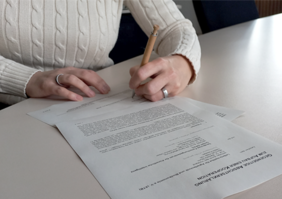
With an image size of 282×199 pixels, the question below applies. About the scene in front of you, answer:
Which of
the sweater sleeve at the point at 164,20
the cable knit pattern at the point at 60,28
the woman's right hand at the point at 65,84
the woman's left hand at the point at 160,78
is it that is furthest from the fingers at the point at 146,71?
the cable knit pattern at the point at 60,28

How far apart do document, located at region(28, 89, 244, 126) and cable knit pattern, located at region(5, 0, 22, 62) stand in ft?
1.04

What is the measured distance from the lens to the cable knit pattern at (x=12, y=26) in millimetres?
742

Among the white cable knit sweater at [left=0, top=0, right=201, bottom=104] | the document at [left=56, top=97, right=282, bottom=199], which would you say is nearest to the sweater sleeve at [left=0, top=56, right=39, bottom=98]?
the white cable knit sweater at [left=0, top=0, right=201, bottom=104]

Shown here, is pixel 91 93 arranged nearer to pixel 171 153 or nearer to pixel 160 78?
pixel 160 78

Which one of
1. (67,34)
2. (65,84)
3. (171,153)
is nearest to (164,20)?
(67,34)

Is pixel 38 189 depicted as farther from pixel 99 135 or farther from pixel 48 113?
pixel 48 113

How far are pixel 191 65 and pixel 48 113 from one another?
0.38 metres

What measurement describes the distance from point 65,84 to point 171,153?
0.37 metres

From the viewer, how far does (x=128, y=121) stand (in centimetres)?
50

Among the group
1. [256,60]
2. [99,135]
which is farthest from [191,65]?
[99,135]

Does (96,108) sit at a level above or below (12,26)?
below

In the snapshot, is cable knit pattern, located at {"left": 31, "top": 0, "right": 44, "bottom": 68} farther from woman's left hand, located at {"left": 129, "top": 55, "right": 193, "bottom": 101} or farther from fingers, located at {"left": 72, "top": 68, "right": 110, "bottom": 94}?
woman's left hand, located at {"left": 129, "top": 55, "right": 193, "bottom": 101}

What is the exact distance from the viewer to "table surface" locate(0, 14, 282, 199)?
1.12 ft

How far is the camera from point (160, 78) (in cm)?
60
